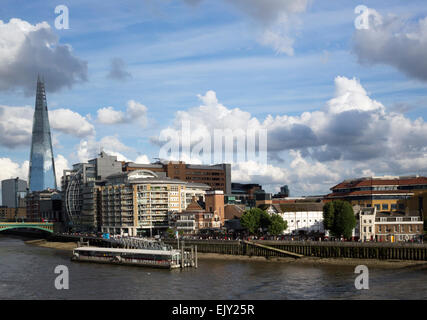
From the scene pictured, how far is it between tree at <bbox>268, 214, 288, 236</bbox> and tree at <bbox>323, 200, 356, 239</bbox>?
15510mm

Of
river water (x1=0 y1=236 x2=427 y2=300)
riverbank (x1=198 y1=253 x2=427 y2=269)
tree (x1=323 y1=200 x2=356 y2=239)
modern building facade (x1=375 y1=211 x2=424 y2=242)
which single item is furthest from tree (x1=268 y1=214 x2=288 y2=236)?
river water (x1=0 y1=236 x2=427 y2=300)

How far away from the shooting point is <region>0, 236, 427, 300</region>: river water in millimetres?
72906

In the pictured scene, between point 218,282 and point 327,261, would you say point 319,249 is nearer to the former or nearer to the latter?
point 327,261

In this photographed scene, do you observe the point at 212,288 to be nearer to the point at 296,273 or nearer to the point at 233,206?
the point at 296,273

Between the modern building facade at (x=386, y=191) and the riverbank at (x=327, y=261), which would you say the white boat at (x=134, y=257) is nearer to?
the riverbank at (x=327, y=261)

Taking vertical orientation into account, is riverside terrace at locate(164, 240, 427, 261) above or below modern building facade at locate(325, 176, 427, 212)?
below

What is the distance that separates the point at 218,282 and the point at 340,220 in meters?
47.1

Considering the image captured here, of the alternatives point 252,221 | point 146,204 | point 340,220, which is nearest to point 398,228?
point 340,220

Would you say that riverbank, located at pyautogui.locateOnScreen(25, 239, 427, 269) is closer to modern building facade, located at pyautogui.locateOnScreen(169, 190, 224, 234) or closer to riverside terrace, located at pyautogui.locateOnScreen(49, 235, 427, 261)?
riverside terrace, located at pyautogui.locateOnScreen(49, 235, 427, 261)

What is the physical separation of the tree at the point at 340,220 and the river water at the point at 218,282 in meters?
20.5

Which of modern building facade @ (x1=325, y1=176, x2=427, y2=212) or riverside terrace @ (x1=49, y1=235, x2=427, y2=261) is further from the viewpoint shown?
modern building facade @ (x1=325, y1=176, x2=427, y2=212)

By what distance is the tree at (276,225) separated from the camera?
138 meters

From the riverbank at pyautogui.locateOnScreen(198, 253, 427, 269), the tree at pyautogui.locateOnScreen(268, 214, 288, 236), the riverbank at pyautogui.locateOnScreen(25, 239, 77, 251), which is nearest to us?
the riverbank at pyautogui.locateOnScreen(198, 253, 427, 269)
